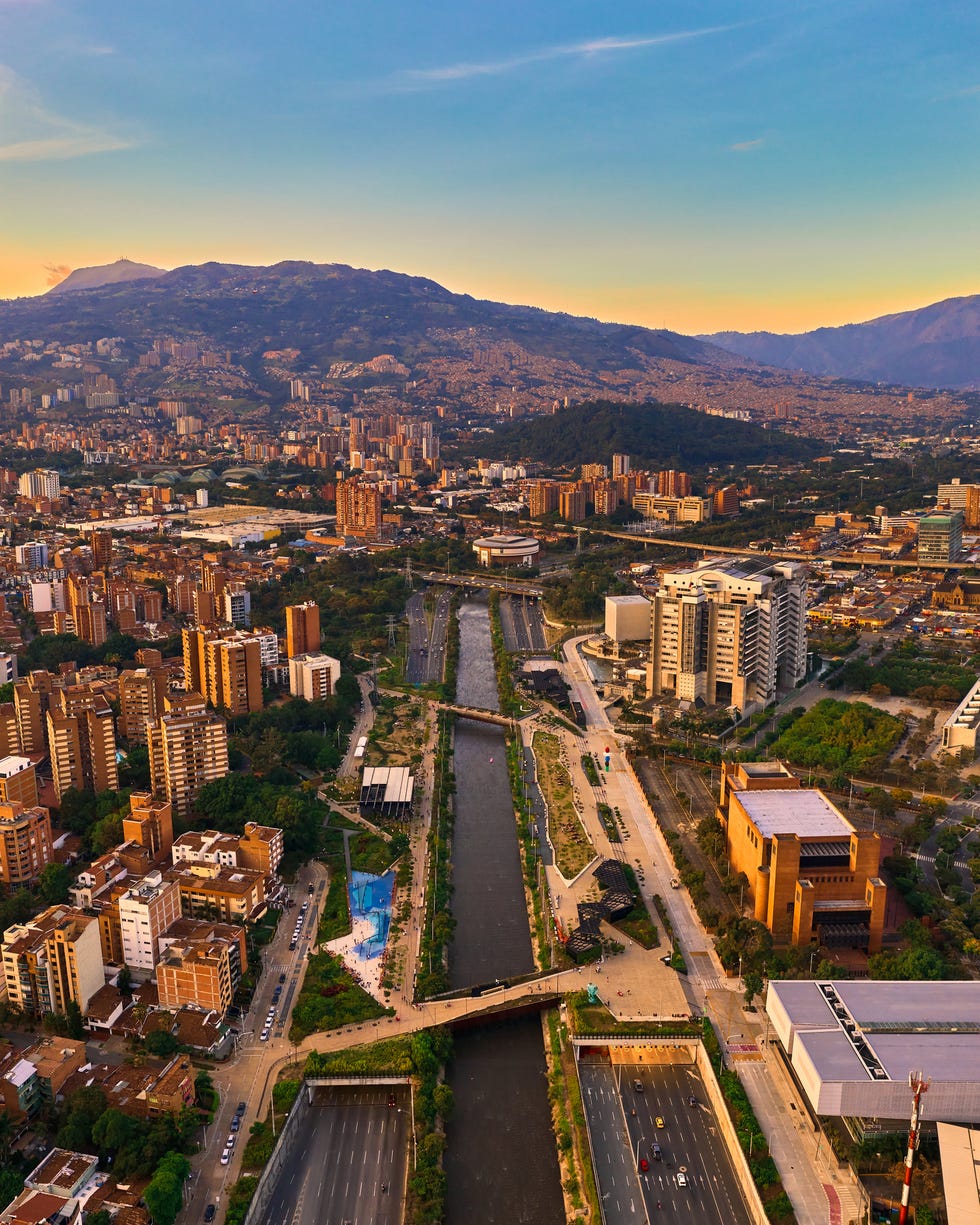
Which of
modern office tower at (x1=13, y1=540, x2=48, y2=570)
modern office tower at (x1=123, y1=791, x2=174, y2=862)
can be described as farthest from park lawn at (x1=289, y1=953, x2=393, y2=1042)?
modern office tower at (x1=13, y1=540, x2=48, y2=570)

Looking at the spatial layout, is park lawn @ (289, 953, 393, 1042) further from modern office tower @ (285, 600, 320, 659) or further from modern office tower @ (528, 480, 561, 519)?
modern office tower @ (528, 480, 561, 519)

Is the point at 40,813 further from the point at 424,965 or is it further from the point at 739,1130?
the point at 739,1130

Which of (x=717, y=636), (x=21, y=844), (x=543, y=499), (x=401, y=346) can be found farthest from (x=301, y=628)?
(x=401, y=346)

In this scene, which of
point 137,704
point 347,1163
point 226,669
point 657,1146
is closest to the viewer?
point 347,1163

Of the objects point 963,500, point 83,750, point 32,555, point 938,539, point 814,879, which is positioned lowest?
point 814,879

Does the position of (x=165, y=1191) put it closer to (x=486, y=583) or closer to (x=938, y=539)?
(x=486, y=583)

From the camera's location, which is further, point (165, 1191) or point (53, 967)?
point (53, 967)
